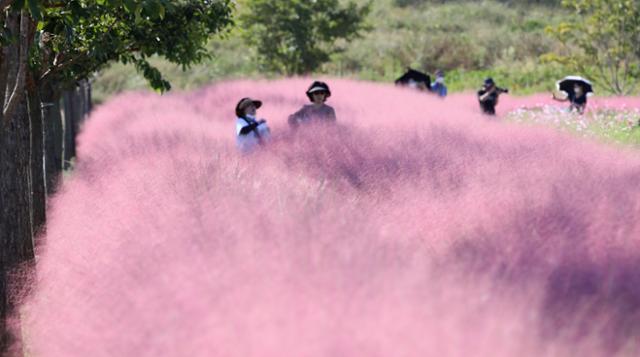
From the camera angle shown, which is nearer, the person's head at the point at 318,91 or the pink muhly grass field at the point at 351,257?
the pink muhly grass field at the point at 351,257

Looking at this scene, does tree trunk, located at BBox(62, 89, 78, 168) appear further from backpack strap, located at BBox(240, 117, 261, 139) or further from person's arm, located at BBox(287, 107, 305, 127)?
backpack strap, located at BBox(240, 117, 261, 139)

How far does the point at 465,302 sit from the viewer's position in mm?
4016

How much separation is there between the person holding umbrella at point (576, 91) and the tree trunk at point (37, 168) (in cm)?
1173

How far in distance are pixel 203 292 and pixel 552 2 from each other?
187 ft

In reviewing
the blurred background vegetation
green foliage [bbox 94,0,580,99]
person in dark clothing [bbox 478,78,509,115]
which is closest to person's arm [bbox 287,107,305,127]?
person in dark clothing [bbox 478,78,509,115]

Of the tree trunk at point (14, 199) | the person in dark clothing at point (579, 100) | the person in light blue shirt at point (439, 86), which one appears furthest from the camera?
the person in light blue shirt at point (439, 86)

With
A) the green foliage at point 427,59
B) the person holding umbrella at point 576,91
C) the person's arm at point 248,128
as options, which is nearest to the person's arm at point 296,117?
the person's arm at point 248,128

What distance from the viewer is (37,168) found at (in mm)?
9453

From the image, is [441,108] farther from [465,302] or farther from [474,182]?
Result: [465,302]

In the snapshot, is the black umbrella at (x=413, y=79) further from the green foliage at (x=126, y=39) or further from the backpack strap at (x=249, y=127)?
the backpack strap at (x=249, y=127)

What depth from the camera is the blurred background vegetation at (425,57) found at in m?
31.6

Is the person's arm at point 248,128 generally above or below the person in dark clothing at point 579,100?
above

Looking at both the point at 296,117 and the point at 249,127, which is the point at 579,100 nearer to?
the point at 296,117

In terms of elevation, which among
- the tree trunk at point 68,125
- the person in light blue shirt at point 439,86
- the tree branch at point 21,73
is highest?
the tree branch at point 21,73
